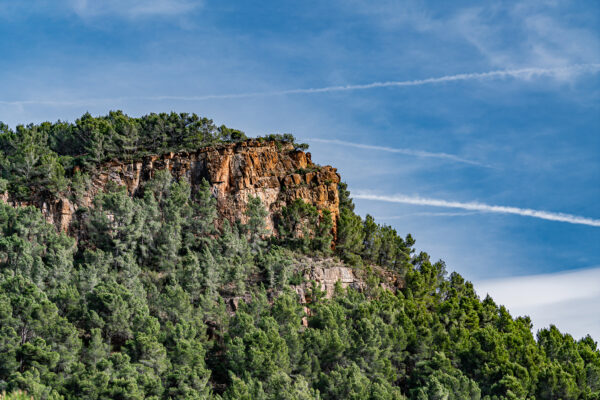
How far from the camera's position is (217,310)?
54.9 metres

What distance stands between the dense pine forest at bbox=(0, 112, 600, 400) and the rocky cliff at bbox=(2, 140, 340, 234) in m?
1.97

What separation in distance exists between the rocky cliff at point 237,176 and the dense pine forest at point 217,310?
6.48ft

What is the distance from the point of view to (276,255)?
63.9 metres

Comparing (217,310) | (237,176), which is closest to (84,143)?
(237,176)

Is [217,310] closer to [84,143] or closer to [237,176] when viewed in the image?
[237,176]

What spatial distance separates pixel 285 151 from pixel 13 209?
3416 cm

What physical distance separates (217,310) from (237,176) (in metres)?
22.4

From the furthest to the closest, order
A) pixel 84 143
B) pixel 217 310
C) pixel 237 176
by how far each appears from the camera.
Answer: pixel 84 143 → pixel 237 176 → pixel 217 310

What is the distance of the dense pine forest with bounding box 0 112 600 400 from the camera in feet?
147

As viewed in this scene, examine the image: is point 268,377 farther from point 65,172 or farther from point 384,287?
point 65,172

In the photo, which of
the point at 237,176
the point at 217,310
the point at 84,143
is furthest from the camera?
the point at 84,143

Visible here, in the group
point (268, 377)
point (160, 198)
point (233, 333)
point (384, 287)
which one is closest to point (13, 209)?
point (160, 198)

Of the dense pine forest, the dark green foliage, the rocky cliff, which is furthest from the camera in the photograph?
the rocky cliff

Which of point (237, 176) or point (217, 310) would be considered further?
point (237, 176)
